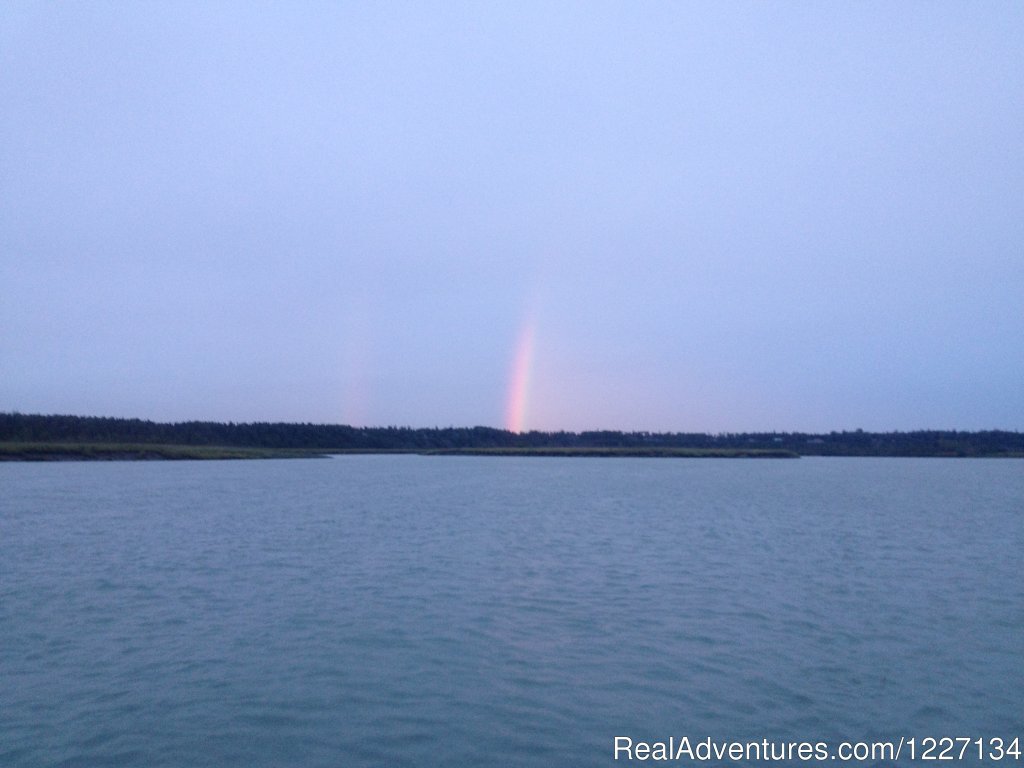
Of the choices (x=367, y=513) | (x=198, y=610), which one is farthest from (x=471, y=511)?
(x=198, y=610)

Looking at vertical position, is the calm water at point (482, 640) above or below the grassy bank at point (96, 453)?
below

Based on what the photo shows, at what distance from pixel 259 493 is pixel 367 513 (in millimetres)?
12625

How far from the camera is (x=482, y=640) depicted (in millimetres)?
11727

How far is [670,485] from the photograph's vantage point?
4944 centimetres

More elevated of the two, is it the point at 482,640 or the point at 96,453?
the point at 96,453

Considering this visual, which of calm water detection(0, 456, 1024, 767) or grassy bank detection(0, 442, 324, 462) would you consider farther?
grassy bank detection(0, 442, 324, 462)

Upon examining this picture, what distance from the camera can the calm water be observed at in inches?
328

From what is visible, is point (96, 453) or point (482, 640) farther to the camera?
point (96, 453)

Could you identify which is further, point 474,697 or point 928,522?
point 928,522

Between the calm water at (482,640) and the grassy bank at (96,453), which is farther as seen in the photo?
the grassy bank at (96,453)

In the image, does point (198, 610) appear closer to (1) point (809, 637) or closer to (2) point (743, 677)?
(2) point (743, 677)

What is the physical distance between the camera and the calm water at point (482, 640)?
8344 millimetres

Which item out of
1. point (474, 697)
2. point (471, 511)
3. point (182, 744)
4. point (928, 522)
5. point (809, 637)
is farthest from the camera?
point (471, 511)

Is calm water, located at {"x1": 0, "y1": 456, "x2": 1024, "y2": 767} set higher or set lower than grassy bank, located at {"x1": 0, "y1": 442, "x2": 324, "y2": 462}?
lower
